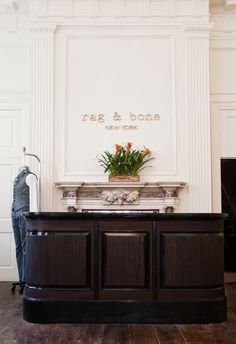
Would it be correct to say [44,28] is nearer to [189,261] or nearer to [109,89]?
[109,89]

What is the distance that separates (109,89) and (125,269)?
11.0ft

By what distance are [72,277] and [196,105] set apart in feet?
11.7

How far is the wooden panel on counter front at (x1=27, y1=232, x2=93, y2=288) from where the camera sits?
4.07 metres

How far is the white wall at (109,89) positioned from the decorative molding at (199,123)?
0.05ft

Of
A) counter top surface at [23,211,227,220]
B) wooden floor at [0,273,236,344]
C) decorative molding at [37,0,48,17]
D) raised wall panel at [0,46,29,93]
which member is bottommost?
wooden floor at [0,273,236,344]

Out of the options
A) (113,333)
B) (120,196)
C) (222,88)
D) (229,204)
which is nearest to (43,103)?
(120,196)

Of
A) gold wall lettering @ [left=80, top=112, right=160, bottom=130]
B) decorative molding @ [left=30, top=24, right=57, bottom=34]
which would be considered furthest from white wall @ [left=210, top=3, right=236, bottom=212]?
decorative molding @ [left=30, top=24, right=57, bottom=34]

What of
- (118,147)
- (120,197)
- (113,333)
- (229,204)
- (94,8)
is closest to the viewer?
(113,333)

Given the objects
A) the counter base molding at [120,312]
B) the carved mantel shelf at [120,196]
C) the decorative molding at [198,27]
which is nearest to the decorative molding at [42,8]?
the decorative molding at [198,27]

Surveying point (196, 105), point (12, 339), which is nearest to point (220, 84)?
point (196, 105)

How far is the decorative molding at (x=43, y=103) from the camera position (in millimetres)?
6492

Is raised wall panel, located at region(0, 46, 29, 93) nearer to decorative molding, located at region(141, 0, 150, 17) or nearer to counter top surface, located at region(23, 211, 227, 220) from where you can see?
decorative molding, located at region(141, 0, 150, 17)

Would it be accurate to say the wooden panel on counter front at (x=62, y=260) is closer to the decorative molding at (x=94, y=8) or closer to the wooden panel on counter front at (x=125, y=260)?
the wooden panel on counter front at (x=125, y=260)

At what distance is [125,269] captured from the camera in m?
4.08
